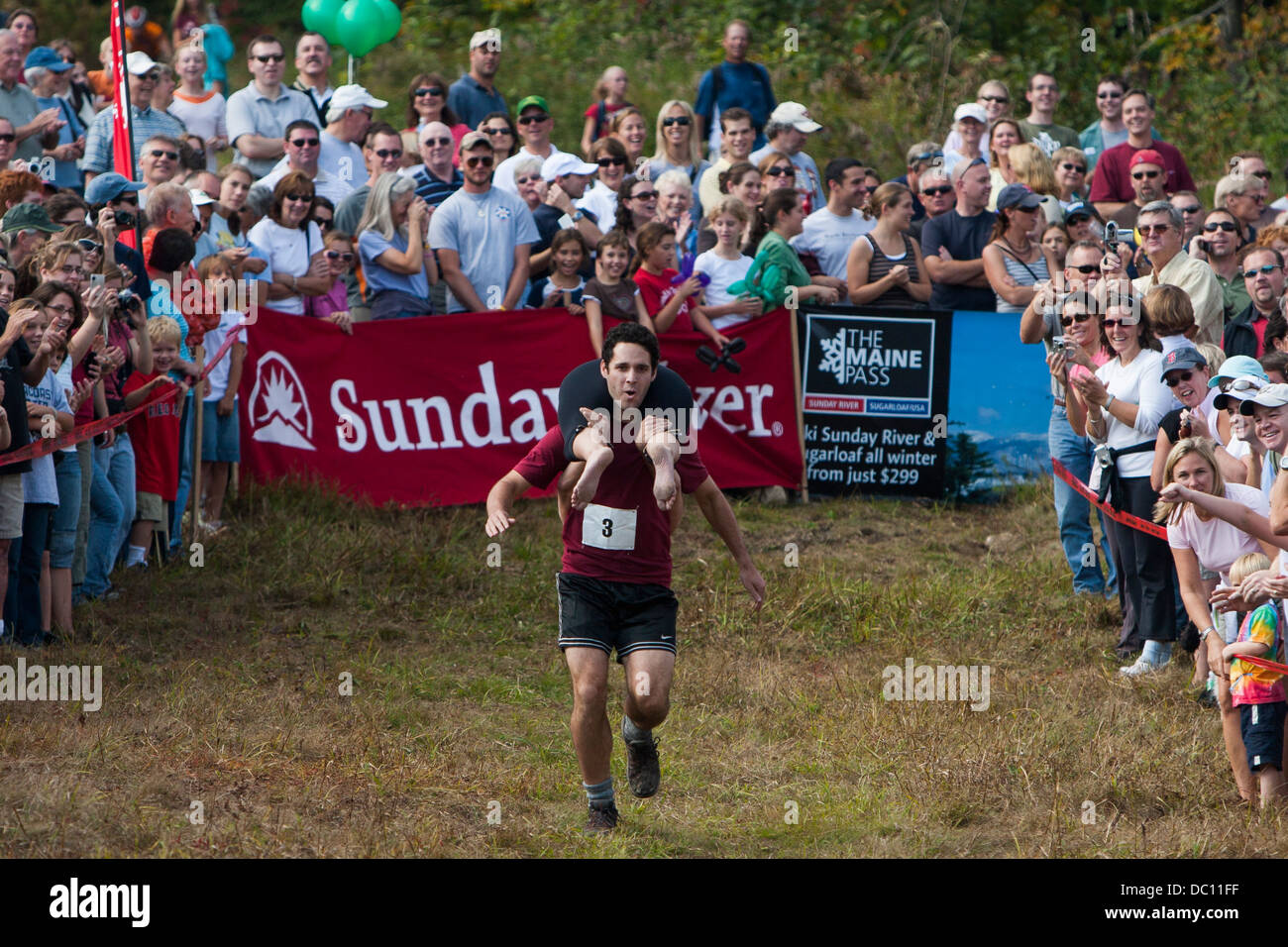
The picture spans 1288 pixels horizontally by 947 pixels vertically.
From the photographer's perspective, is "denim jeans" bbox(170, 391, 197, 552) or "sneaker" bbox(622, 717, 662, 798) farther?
"denim jeans" bbox(170, 391, 197, 552)

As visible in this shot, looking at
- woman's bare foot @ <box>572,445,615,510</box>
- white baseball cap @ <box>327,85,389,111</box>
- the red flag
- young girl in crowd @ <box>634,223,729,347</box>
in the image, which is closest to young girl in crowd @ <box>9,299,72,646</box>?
the red flag

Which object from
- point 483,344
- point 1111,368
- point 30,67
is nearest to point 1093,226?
point 1111,368

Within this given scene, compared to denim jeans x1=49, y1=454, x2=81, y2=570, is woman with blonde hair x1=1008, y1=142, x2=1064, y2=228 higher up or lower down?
higher up

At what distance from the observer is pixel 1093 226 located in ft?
42.9

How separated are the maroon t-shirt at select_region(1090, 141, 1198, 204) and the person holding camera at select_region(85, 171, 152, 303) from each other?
28.2ft

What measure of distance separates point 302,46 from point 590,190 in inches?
129

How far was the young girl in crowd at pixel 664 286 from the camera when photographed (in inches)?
490

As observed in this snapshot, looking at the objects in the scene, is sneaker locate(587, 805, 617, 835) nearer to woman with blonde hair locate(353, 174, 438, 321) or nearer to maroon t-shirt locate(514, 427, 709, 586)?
maroon t-shirt locate(514, 427, 709, 586)

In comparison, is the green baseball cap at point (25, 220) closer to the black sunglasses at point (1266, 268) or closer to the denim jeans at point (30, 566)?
the denim jeans at point (30, 566)

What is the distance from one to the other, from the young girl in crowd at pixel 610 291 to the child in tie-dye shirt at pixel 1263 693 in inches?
233

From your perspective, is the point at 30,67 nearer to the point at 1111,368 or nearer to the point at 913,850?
the point at 1111,368

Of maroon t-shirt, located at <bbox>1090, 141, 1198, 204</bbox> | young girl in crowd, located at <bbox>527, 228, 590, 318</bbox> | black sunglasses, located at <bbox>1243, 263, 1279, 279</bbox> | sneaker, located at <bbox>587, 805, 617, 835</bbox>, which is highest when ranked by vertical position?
maroon t-shirt, located at <bbox>1090, 141, 1198, 204</bbox>

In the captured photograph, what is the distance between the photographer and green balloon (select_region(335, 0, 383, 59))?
1755 centimetres

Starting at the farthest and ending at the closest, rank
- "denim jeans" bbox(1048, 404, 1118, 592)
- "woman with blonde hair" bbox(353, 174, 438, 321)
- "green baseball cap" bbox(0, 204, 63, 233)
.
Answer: "woman with blonde hair" bbox(353, 174, 438, 321), "denim jeans" bbox(1048, 404, 1118, 592), "green baseball cap" bbox(0, 204, 63, 233)
